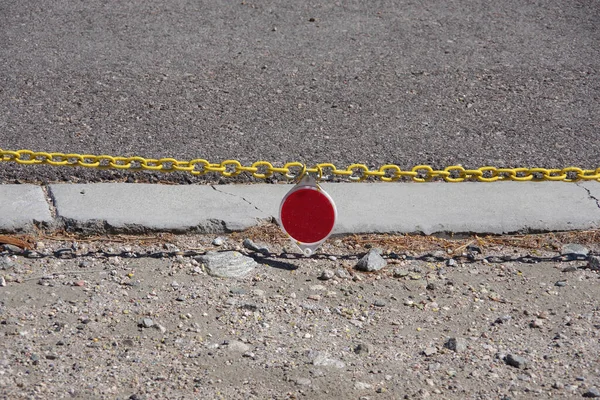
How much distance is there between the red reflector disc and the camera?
129 inches

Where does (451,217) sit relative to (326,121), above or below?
below

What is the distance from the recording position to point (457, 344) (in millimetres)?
2926

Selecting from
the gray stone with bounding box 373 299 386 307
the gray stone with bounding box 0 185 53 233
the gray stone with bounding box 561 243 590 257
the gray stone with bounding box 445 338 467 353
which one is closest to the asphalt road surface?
the gray stone with bounding box 0 185 53 233

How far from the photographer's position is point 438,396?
266 centimetres

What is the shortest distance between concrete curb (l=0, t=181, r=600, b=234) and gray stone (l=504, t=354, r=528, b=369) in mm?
989

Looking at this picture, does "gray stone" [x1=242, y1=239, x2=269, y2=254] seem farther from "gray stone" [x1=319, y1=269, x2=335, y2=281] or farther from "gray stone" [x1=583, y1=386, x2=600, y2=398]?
"gray stone" [x1=583, y1=386, x2=600, y2=398]

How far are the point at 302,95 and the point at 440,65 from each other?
3.57ft

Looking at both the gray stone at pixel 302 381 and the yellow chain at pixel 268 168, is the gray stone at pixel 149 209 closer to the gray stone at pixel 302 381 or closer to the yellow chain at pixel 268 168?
the yellow chain at pixel 268 168

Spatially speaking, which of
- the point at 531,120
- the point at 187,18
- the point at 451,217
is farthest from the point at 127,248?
the point at 187,18

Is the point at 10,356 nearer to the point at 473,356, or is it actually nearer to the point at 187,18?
the point at 473,356

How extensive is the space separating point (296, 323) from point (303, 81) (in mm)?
2465

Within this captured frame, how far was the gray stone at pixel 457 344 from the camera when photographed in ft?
9.55

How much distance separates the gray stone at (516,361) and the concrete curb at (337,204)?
99cm

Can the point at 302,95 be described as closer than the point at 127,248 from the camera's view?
No
